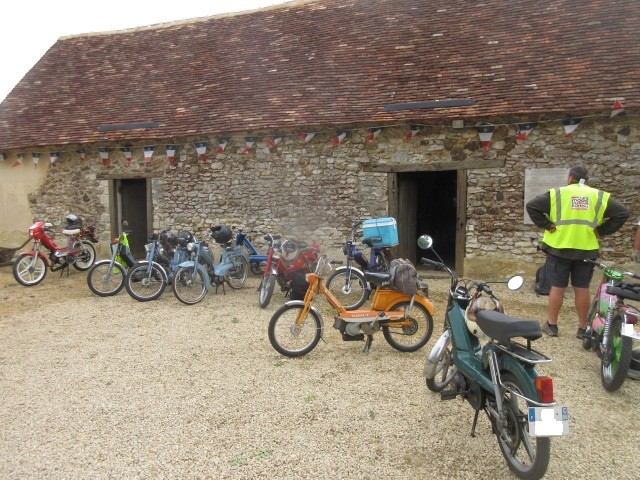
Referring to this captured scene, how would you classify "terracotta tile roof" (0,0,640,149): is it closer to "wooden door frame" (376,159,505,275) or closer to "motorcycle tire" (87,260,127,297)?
"wooden door frame" (376,159,505,275)

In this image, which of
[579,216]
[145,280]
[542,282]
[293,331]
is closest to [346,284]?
[293,331]

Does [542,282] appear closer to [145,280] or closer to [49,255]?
[145,280]

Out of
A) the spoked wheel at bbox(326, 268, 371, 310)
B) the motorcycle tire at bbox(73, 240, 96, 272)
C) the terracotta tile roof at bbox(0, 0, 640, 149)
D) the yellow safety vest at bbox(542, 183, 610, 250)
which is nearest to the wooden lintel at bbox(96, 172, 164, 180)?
the terracotta tile roof at bbox(0, 0, 640, 149)

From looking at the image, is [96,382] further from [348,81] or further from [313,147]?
[348,81]

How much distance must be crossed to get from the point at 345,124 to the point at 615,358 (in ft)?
19.2

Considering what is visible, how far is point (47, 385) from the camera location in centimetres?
402

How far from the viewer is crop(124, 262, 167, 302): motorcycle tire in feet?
→ 22.8

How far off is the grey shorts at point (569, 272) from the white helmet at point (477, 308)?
2.08 meters

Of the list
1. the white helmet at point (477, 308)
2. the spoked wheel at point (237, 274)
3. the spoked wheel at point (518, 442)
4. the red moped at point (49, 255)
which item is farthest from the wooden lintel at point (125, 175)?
the spoked wheel at point (518, 442)

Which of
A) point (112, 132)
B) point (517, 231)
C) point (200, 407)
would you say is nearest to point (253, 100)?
point (112, 132)

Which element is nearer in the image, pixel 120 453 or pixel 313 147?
pixel 120 453

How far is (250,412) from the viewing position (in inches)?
136

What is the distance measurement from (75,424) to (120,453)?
601 mm

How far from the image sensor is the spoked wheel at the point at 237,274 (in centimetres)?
767
